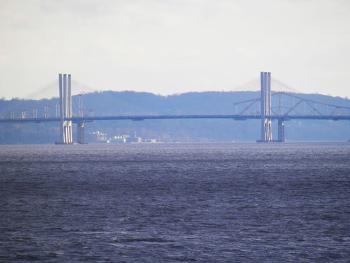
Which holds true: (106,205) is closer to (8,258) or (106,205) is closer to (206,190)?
(206,190)

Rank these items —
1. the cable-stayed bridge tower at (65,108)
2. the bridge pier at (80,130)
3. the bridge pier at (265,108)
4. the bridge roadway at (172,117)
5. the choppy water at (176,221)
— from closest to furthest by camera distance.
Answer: the choppy water at (176,221) → the bridge roadway at (172,117) → the bridge pier at (265,108) → the cable-stayed bridge tower at (65,108) → the bridge pier at (80,130)

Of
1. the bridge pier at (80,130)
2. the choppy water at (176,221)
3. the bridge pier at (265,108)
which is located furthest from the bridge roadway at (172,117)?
the choppy water at (176,221)

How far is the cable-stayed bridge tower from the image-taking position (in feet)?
546

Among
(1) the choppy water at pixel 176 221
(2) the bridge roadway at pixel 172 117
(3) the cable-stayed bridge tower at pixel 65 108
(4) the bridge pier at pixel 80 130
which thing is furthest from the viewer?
(4) the bridge pier at pixel 80 130

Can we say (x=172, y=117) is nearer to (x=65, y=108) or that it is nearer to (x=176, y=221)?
(x=65, y=108)

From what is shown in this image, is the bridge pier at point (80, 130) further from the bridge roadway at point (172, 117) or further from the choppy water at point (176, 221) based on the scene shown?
the choppy water at point (176, 221)

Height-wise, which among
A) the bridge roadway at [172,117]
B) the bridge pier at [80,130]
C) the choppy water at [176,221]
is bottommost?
the choppy water at [176,221]

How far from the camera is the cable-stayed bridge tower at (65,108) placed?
546 feet

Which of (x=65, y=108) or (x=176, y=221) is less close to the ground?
(x=65, y=108)

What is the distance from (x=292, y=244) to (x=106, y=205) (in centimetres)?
1408

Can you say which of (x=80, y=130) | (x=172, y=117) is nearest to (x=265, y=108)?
(x=172, y=117)

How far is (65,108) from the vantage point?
169750 millimetres

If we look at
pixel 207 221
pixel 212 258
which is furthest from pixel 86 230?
pixel 212 258

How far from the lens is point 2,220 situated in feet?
111
